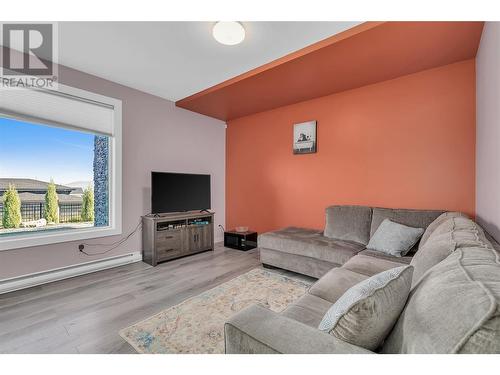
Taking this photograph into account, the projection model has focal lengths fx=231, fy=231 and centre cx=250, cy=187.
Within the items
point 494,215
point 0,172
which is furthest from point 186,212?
point 494,215

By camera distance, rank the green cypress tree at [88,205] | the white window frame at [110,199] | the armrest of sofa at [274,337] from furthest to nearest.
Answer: the green cypress tree at [88,205] < the white window frame at [110,199] < the armrest of sofa at [274,337]

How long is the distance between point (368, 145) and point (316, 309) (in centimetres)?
251

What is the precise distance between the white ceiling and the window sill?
2068mm

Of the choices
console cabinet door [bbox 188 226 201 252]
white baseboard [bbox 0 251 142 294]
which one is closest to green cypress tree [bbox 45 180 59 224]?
white baseboard [bbox 0 251 142 294]

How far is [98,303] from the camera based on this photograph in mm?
2258

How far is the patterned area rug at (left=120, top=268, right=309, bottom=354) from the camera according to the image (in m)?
1.67

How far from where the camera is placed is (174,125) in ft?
13.2

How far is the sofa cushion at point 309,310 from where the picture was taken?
1.27m

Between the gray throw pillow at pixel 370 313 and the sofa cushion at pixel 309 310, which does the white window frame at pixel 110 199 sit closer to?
the sofa cushion at pixel 309 310

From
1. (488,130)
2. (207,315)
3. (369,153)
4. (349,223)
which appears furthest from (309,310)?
(369,153)

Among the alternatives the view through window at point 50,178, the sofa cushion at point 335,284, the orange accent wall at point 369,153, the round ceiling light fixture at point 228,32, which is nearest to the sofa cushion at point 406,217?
the orange accent wall at point 369,153

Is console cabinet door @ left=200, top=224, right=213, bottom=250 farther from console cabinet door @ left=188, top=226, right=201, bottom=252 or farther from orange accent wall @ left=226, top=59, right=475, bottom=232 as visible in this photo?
orange accent wall @ left=226, top=59, right=475, bottom=232

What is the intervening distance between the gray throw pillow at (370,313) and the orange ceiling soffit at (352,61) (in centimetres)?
209
